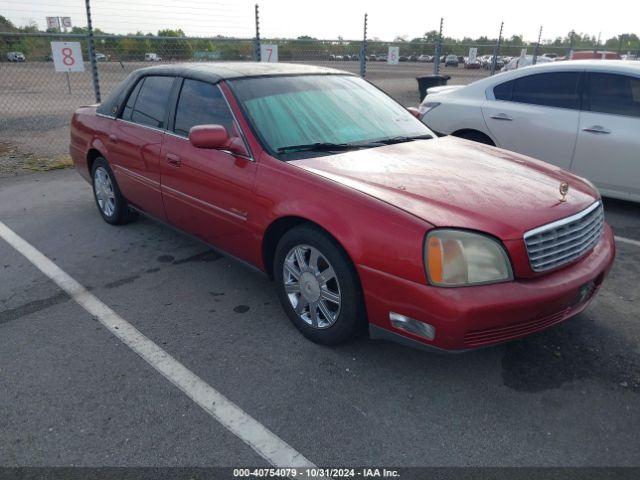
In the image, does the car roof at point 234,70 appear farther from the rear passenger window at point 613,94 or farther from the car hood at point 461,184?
the rear passenger window at point 613,94

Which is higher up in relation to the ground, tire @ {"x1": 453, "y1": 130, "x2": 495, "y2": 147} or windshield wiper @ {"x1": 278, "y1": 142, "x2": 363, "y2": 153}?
windshield wiper @ {"x1": 278, "y1": 142, "x2": 363, "y2": 153}

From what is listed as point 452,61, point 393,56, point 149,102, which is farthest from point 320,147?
point 452,61

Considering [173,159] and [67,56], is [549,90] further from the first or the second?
[67,56]

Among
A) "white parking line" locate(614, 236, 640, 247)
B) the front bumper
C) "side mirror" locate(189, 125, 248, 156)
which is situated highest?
"side mirror" locate(189, 125, 248, 156)

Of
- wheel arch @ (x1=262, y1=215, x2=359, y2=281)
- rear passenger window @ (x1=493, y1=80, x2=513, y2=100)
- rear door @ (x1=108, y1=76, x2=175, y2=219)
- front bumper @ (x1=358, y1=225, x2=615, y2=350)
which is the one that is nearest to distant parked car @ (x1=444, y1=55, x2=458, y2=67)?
rear passenger window @ (x1=493, y1=80, x2=513, y2=100)

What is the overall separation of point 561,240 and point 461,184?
0.61 metres

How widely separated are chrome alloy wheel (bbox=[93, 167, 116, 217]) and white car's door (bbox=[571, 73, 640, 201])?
4791mm

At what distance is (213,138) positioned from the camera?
3.29 metres

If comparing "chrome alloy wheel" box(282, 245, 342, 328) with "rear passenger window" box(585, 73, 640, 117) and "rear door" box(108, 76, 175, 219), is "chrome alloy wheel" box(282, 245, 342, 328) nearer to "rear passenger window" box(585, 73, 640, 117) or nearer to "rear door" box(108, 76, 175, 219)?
"rear door" box(108, 76, 175, 219)

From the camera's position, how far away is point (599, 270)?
291cm

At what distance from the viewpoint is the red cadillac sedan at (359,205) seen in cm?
253

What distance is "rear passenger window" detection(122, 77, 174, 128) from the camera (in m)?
4.25

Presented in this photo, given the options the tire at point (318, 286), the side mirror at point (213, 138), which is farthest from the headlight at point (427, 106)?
the tire at point (318, 286)

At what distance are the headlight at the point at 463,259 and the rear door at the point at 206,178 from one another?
129 cm
